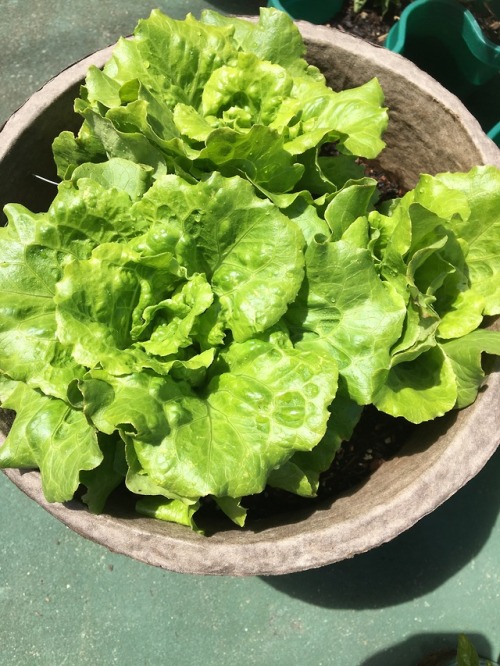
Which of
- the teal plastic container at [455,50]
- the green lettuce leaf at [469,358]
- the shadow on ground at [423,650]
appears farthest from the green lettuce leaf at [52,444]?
the teal plastic container at [455,50]

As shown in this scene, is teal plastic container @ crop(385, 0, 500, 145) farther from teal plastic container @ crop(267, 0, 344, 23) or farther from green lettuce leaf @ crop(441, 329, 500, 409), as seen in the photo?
green lettuce leaf @ crop(441, 329, 500, 409)

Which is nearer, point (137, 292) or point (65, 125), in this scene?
point (137, 292)

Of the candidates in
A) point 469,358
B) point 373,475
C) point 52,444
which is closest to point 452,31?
point 469,358

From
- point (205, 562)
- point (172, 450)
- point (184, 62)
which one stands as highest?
point (184, 62)

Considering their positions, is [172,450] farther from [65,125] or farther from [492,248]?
[65,125]

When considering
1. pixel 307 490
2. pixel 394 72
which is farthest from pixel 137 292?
pixel 394 72

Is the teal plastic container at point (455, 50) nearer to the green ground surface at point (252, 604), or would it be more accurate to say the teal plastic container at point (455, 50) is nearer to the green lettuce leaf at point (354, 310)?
the green lettuce leaf at point (354, 310)

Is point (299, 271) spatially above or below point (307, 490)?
above
